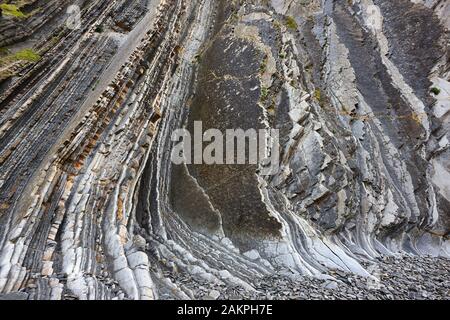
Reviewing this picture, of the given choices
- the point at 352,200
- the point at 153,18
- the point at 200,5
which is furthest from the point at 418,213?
the point at 200,5

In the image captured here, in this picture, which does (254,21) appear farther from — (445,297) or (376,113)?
(445,297)

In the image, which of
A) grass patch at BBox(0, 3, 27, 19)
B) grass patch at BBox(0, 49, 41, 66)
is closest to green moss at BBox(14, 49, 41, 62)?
grass patch at BBox(0, 49, 41, 66)

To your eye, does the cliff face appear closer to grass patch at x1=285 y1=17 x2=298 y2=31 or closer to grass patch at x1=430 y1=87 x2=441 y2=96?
grass patch at x1=430 y1=87 x2=441 y2=96

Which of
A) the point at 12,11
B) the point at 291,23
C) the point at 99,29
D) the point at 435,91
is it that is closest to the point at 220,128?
the point at 291,23

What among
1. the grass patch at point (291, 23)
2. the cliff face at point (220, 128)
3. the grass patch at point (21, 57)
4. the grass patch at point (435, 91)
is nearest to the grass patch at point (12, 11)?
the cliff face at point (220, 128)

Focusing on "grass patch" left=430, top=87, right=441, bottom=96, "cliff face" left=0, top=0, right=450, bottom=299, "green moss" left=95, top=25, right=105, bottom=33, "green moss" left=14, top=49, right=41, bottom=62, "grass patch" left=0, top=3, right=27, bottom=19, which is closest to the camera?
"cliff face" left=0, top=0, right=450, bottom=299

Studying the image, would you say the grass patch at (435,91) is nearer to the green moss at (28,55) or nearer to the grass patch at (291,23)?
the grass patch at (291,23)
